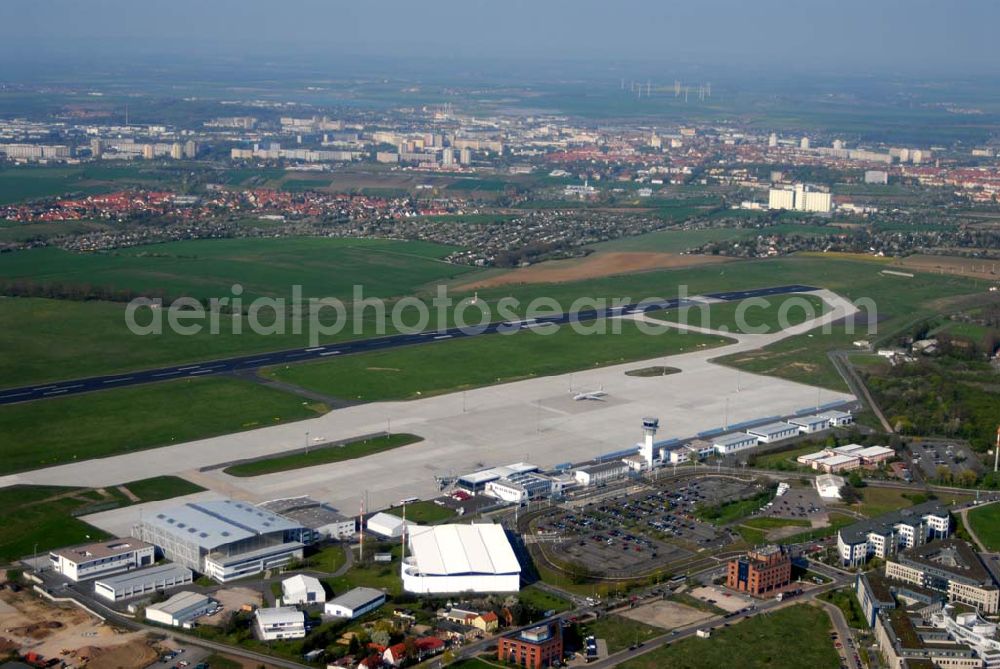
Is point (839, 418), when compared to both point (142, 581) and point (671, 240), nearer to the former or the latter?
point (142, 581)

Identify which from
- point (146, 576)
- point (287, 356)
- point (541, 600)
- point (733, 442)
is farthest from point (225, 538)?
point (287, 356)

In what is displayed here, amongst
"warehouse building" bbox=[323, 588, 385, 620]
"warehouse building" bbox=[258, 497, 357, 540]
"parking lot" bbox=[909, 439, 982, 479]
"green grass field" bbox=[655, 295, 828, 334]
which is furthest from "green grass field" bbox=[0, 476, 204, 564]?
"green grass field" bbox=[655, 295, 828, 334]

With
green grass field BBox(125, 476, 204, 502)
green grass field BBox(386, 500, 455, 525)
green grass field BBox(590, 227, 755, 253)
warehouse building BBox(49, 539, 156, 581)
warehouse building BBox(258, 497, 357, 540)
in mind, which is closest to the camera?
warehouse building BBox(49, 539, 156, 581)

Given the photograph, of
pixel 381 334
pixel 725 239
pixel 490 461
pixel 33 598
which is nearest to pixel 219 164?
pixel 725 239

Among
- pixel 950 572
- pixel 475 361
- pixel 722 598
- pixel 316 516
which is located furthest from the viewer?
pixel 475 361

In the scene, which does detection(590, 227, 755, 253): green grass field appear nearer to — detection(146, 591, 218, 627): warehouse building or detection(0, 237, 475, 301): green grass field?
detection(0, 237, 475, 301): green grass field

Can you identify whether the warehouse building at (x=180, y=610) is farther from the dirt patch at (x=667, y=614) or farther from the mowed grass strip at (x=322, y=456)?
the mowed grass strip at (x=322, y=456)

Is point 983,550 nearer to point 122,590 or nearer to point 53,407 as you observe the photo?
point 122,590
